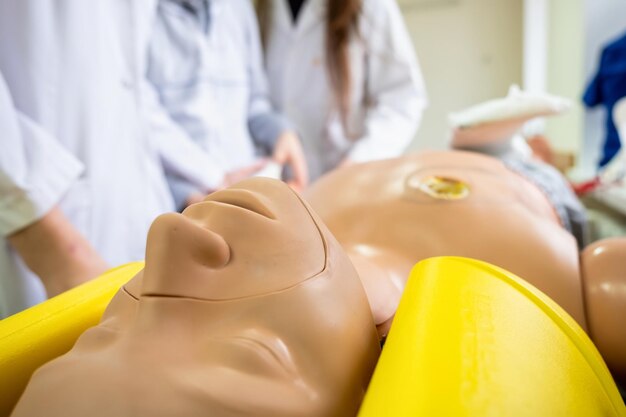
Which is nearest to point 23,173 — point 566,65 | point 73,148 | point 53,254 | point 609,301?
point 53,254

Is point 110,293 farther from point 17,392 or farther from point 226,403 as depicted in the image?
point 226,403

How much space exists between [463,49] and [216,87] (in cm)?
239

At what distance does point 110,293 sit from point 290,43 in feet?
4.40

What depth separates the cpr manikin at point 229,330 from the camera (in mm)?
254

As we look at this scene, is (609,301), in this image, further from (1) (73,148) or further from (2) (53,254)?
(1) (73,148)

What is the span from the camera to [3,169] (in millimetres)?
599

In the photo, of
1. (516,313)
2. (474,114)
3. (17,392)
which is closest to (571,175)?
(474,114)

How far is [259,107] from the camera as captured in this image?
5.04ft

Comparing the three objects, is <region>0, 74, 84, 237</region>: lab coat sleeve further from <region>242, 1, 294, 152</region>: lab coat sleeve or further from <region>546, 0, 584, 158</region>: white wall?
<region>546, 0, 584, 158</region>: white wall

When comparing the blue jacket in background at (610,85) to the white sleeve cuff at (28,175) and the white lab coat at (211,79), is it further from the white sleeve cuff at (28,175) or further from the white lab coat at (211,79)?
the white sleeve cuff at (28,175)

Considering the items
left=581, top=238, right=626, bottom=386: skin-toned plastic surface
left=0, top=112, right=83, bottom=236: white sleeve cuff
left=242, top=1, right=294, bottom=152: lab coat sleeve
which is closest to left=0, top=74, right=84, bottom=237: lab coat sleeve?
left=0, top=112, right=83, bottom=236: white sleeve cuff

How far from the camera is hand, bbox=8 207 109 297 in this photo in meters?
0.61

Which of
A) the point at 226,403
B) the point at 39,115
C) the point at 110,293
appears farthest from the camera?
the point at 39,115

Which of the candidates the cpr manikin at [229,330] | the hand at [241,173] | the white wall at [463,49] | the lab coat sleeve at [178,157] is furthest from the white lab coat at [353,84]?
the white wall at [463,49]
